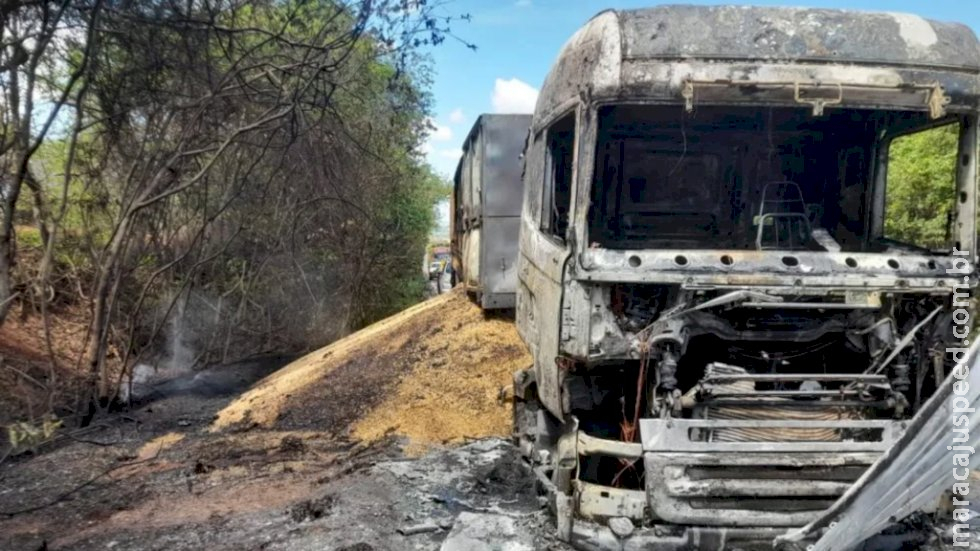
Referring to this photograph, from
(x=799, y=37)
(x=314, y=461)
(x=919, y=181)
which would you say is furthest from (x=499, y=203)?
(x=799, y=37)

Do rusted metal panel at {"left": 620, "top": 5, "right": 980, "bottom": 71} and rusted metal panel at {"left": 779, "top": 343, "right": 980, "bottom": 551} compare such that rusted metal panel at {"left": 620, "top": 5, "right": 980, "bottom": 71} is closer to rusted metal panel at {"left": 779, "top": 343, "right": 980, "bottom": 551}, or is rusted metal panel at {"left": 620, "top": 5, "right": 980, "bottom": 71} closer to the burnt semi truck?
the burnt semi truck

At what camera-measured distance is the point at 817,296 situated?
4.20 m

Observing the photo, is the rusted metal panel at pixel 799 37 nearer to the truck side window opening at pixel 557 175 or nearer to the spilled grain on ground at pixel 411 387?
the truck side window opening at pixel 557 175

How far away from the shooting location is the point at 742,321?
14.3 ft

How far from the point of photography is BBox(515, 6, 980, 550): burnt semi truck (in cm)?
400

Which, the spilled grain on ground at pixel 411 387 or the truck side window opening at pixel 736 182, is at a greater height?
the truck side window opening at pixel 736 182

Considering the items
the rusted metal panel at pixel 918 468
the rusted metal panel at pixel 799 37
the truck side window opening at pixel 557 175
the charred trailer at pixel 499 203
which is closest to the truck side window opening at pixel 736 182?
the truck side window opening at pixel 557 175

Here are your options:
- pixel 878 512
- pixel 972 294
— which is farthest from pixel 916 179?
pixel 878 512

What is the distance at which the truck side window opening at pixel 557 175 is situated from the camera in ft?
17.3

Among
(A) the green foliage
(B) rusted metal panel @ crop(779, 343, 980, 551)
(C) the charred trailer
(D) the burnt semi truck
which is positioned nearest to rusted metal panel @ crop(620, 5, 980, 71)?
(D) the burnt semi truck

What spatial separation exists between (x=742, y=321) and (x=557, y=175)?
5.73ft

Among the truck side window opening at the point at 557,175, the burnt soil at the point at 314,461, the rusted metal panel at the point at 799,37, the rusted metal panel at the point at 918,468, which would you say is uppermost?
the rusted metal panel at the point at 799,37

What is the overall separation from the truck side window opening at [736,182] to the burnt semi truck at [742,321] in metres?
0.66

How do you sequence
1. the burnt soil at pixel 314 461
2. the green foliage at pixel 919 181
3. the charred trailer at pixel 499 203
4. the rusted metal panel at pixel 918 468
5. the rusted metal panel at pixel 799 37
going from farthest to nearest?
1. the charred trailer at pixel 499 203
2. the green foliage at pixel 919 181
3. the burnt soil at pixel 314 461
4. the rusted metal panel at pixel 799 37
5. the rusted metal panel at pixel 918 468
